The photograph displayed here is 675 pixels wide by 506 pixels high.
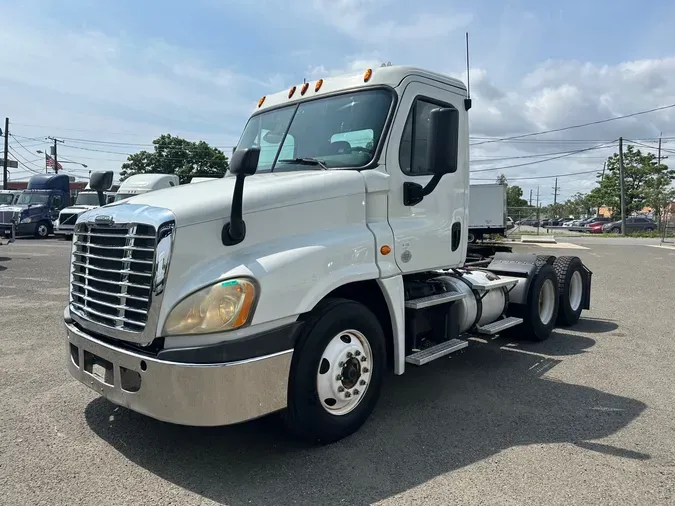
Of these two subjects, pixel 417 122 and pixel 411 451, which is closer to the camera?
pixel 411 451

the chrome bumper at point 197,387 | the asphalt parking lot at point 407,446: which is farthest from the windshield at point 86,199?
the chrome bumper at point 197,387

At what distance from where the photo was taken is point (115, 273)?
3492 millimetres

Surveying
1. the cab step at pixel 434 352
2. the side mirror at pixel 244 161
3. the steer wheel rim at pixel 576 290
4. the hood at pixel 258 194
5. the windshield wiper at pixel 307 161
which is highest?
the windshield wiper at pixel 307 161

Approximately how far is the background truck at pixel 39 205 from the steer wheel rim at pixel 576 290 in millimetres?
25468

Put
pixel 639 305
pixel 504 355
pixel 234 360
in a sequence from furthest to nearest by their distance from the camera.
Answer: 1. pixel 639 305
2. pixel 504 355
3. pixel 234 360

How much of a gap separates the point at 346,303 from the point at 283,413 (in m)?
0.85

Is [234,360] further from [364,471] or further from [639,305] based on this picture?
[639,305]

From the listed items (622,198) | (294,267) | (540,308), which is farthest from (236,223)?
(622,198)

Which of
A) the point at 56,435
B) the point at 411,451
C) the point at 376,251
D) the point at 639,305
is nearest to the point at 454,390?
the point at 411,451

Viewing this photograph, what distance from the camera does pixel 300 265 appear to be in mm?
3451

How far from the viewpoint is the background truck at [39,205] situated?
26.3m

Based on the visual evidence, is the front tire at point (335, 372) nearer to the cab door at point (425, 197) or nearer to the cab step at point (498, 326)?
the cab door at point (425, 197)

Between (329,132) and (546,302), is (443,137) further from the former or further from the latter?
(546,302)

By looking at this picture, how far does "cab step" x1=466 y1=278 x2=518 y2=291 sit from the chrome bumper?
280cm
